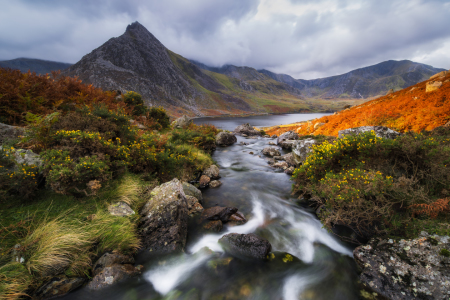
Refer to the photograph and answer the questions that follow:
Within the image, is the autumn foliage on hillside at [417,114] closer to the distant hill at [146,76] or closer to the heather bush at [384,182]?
the heather bush at [384,182]

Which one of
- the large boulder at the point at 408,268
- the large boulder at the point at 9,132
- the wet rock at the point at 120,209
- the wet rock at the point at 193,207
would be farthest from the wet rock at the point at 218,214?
the large boulder at the point at 9,132

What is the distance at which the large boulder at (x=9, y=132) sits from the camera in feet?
21.4

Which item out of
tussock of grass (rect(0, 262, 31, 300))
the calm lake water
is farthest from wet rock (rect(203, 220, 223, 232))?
the calm lake water

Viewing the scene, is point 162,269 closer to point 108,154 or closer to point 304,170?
point 108,154

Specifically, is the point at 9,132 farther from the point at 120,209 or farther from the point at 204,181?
the point at 204,181

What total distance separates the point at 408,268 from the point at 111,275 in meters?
7.46

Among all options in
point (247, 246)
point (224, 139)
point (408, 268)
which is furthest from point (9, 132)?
point (224, 139)

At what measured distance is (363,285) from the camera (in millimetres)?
4535

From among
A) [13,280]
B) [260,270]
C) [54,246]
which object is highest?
[54,246]

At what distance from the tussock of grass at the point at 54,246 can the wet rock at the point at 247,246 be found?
411cm

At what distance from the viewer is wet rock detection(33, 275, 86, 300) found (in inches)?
147

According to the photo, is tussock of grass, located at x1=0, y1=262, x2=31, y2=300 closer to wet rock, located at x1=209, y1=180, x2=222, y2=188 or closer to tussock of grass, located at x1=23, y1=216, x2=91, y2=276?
tussock of grass, located at x1=23, y1=216, x2=91, y2=276

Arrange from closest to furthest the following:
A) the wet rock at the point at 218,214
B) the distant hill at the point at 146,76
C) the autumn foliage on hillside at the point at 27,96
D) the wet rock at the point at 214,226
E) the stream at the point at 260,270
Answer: the stream at the point at 260,270, the wet rock at the point at 214,226, the wet rock at the point at 218,214, the autumn foliage on hillside at the point at 27,96, the distant hill at the point at 146,76

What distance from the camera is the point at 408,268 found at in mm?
4184
